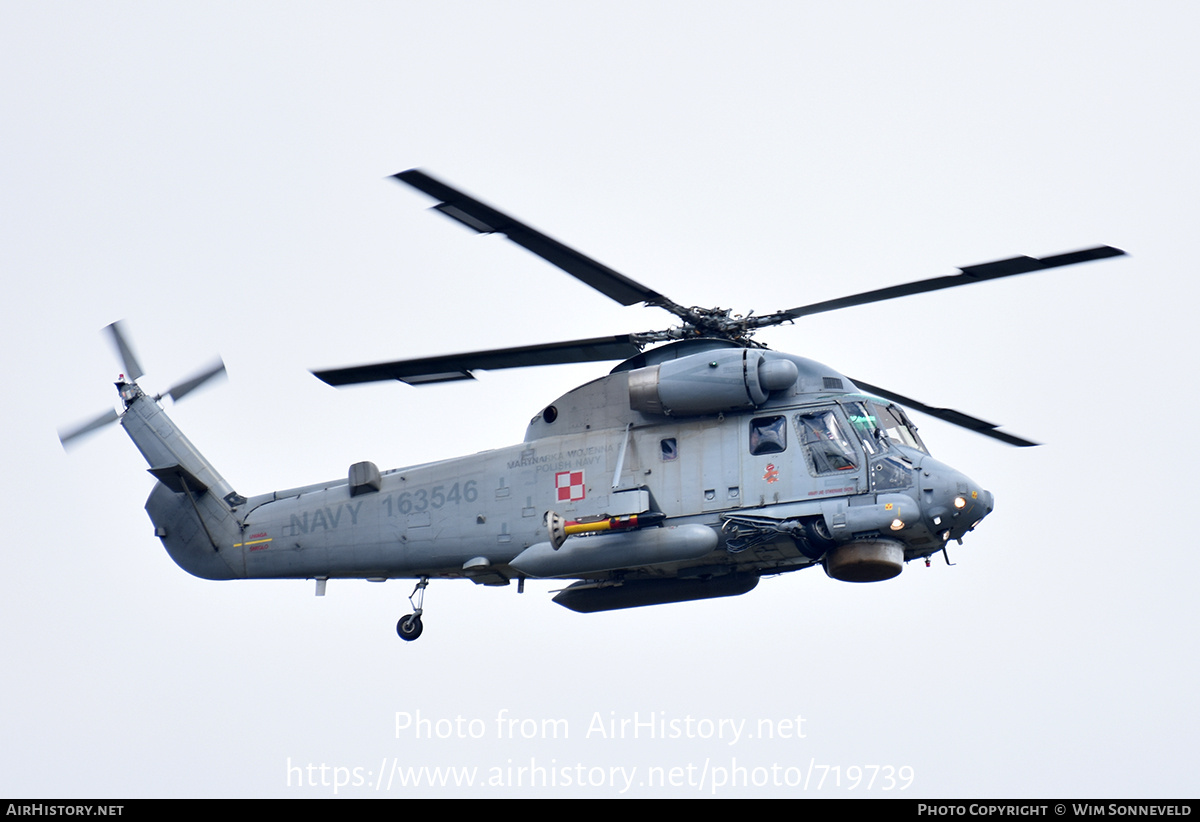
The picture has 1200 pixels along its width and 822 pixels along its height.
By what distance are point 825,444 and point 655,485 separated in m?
2.15

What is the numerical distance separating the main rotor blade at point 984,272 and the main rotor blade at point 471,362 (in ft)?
9.86

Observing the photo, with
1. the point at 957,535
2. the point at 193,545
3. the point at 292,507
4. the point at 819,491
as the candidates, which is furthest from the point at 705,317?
the point at 193,545

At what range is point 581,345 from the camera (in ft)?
58.4

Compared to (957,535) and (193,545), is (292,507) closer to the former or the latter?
(193,545)

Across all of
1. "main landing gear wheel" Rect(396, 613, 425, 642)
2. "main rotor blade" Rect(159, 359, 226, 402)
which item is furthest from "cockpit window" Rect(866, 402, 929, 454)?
"main rotor blade" Rect(159, 359, 226, 402)

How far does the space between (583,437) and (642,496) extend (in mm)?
1275

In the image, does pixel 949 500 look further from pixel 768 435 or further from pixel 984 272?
pixel 984 272

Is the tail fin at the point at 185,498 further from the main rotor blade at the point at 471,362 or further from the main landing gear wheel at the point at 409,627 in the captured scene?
the main rotor blade at the point at 471,362

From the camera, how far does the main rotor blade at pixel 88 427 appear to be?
20.5m

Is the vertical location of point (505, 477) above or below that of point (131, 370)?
below

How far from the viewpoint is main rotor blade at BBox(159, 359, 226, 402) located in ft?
70.0

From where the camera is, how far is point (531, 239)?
15.6 meters

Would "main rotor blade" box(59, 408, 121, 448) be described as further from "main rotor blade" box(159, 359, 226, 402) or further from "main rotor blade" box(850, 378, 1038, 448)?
"main rotor blade" box(850, 378, 1038, 448)

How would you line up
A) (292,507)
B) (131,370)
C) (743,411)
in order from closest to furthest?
(743,411) → (292,507) → (131,370)
